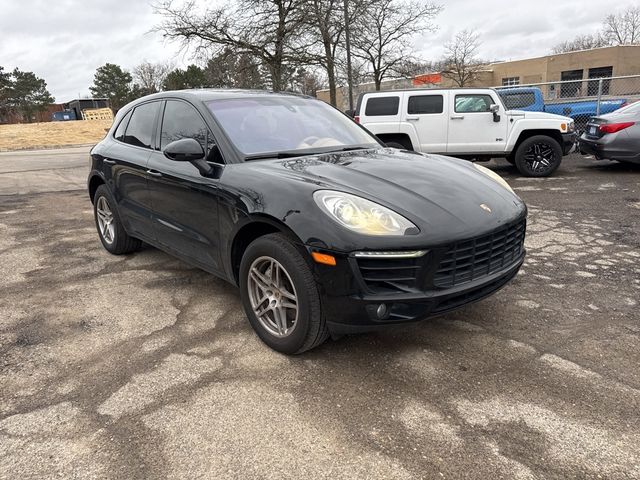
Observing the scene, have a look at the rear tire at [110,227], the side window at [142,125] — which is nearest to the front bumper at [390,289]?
the side window at [142,125]

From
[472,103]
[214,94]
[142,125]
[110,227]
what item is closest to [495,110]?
[472,103]

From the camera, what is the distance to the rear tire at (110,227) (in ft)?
16.5

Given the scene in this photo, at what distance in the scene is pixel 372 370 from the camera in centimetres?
290

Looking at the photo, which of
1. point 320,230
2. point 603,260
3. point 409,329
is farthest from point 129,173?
point 603,260

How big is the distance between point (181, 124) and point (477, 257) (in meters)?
2.53

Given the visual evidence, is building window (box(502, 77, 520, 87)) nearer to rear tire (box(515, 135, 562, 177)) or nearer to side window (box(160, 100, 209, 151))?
rear tire (box(515, 135, 562, 177))

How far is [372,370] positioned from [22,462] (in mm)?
1817

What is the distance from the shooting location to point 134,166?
172 inches

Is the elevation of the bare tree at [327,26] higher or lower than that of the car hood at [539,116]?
higher

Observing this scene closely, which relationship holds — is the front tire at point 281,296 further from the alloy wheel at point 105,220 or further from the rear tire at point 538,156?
the rear tire at point 538,156

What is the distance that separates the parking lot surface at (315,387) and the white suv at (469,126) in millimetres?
5683

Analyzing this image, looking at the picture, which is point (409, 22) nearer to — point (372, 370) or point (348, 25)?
point (348, 25)

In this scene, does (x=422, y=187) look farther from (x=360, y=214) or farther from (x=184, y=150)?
(x=184, y=150)

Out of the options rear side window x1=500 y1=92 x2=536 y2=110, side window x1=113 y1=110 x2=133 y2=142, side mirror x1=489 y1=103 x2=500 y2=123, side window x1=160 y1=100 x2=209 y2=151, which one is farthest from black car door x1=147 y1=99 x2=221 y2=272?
rear side window x1=500 y1=92 x2=536 y2=110
